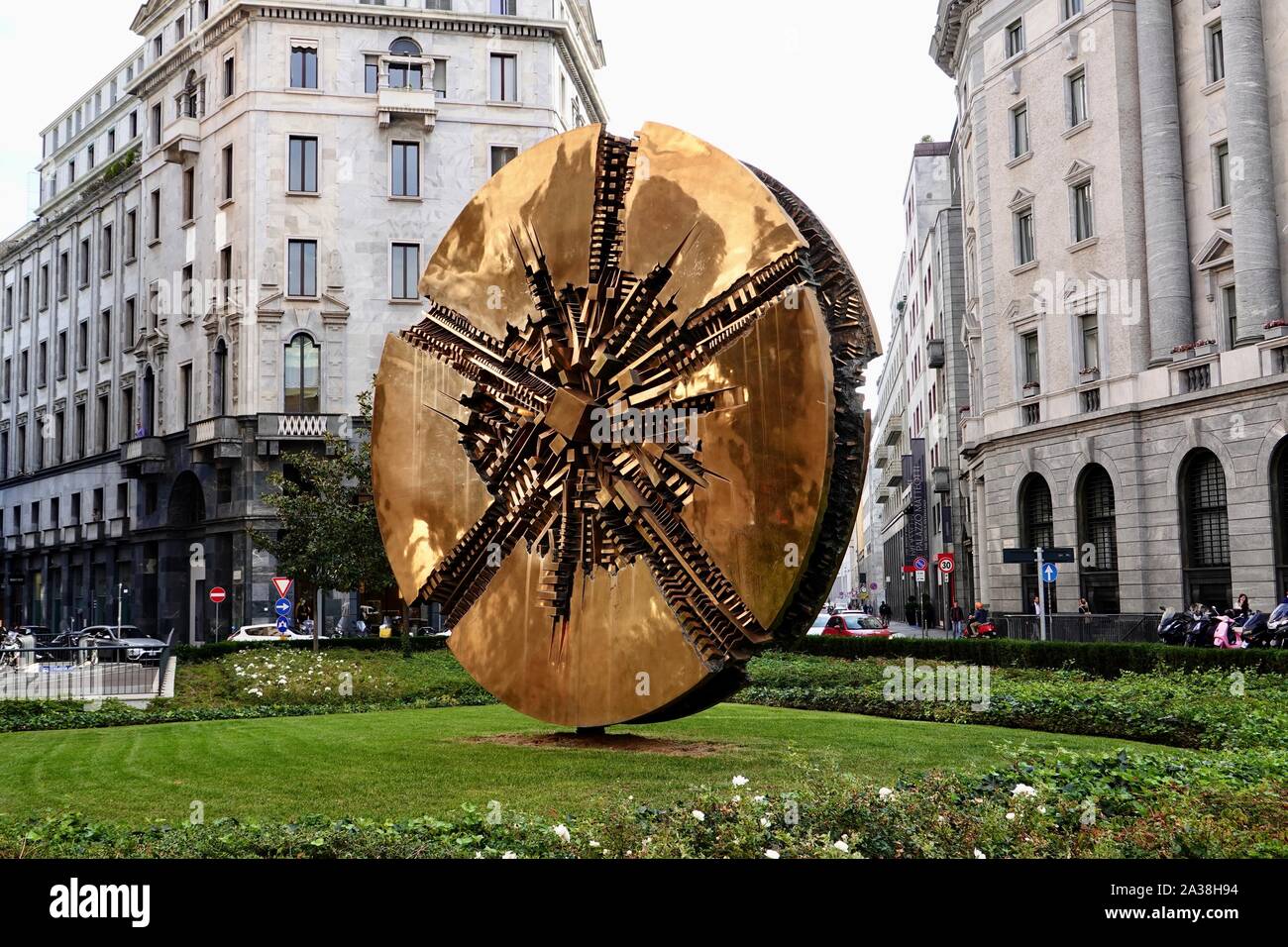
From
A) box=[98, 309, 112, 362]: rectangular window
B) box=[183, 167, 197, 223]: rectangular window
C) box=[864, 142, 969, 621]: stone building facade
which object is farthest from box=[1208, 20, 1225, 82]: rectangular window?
box=[98, 309, 112, 362]: rectangular window

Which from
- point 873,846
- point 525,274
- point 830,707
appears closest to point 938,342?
point 830,707

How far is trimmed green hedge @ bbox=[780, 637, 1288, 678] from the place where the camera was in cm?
1955

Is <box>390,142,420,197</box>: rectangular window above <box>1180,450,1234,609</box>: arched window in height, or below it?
above

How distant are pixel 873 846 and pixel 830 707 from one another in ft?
36.1

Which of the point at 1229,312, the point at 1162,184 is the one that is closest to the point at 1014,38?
the point at 1162,184

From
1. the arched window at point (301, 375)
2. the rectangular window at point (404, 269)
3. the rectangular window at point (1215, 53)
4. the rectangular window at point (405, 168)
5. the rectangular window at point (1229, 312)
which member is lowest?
the rectangular window at point (1229, 312)

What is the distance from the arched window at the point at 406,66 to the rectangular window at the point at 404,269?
257 inches

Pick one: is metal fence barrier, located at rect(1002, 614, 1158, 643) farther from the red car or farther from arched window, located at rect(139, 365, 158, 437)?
arched window, located at rect(139, 365, 158, 437)

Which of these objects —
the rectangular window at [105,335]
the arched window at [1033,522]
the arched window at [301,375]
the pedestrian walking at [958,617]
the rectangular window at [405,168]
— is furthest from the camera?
the rectangular window at [105,335]

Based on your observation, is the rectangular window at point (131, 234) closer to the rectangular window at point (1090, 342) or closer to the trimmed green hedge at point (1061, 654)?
the rectangular window at point (1090, 342)

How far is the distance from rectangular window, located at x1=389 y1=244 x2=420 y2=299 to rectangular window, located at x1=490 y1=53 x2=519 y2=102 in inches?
286

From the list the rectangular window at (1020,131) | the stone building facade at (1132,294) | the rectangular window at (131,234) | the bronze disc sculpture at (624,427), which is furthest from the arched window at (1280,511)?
the rectangular window at (131,234)

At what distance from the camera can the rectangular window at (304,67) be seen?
1988 inches
